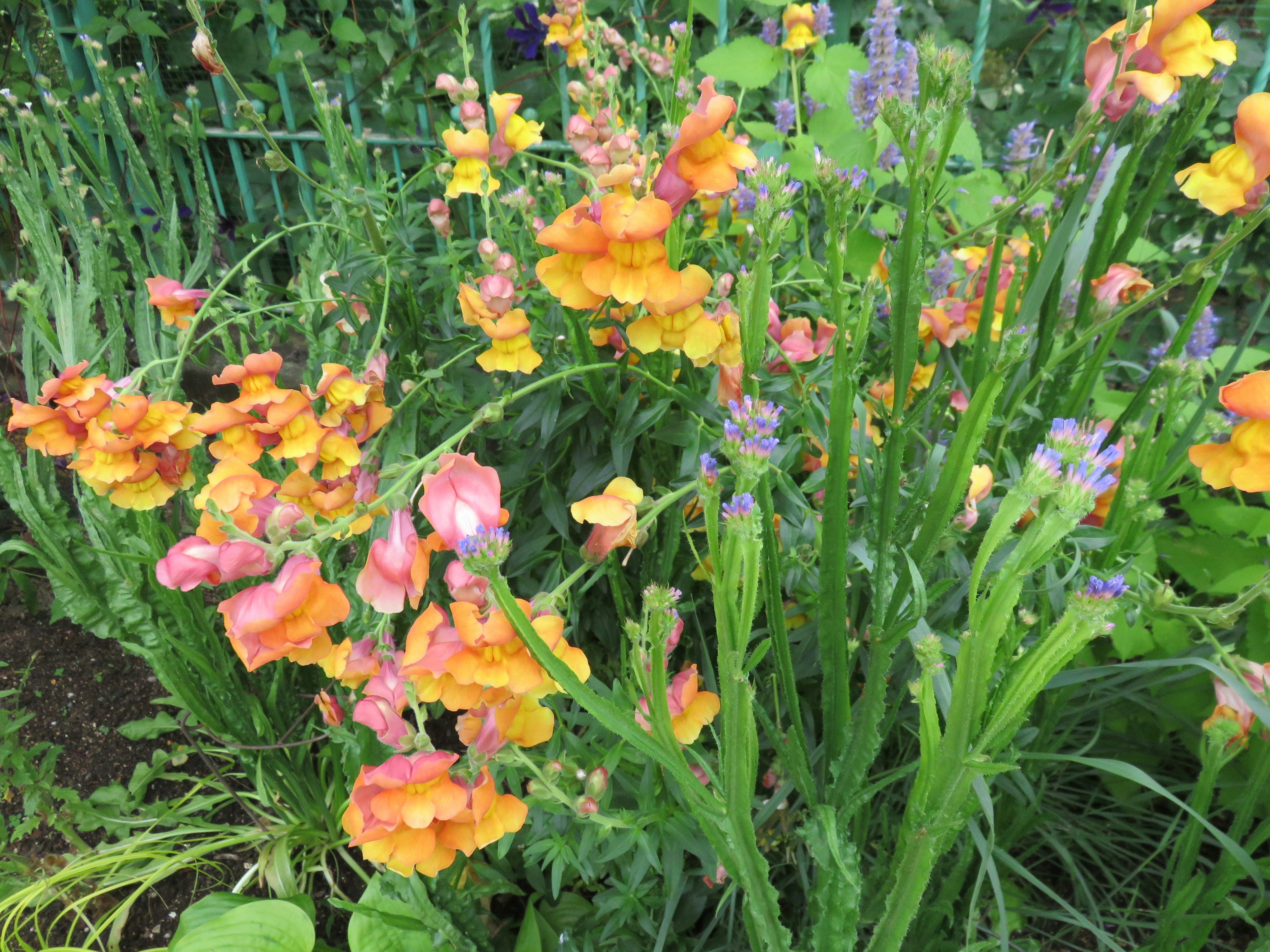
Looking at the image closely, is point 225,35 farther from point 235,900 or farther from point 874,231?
point 235,900

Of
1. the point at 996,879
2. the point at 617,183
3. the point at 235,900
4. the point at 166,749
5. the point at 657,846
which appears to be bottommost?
the point at 166,749

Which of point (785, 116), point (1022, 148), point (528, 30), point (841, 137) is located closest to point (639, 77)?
point (528, 30)

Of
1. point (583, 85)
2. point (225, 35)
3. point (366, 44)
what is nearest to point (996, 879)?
point (583, 85)

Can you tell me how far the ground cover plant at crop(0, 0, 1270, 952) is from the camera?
695 millimetres

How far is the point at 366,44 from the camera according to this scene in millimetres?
2615

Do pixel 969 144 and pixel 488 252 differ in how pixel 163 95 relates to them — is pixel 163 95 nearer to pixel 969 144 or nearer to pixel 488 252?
pixel 488 252

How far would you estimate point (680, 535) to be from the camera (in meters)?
0.99

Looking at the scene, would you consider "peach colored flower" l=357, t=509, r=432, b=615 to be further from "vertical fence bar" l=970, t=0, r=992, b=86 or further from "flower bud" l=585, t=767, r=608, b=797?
"vertical fence bar" l=970, t=0, r=992, b=86

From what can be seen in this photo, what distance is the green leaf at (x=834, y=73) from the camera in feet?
5.21

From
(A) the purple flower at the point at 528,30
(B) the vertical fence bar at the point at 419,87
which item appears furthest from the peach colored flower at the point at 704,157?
(B) the vertical fence bar at the point at 419,87

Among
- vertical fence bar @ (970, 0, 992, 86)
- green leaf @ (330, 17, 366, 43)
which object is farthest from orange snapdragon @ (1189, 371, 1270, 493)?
green leaf @ (330, 17, 366, 43)

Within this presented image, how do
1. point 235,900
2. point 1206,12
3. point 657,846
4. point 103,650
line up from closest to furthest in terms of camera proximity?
point 657,846 < point 235,900 < point 103,650 < point 1206,12

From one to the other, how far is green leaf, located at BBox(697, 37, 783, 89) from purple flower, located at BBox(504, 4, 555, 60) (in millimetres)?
855

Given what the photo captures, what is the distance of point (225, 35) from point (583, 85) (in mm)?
2248
